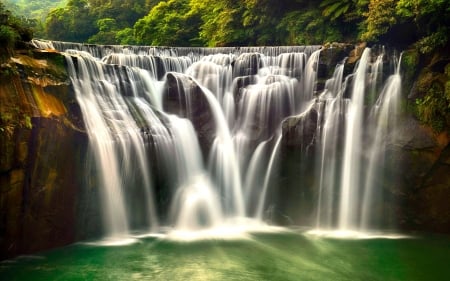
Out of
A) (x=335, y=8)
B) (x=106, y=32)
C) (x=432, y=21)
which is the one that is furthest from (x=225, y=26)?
(x=106, y=32)

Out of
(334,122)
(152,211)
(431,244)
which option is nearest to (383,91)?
(334,122)

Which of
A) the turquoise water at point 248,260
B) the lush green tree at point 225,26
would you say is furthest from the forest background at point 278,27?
the turquoise water at point 248,260

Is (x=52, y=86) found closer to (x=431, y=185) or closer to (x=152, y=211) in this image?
(x=152, y=211)

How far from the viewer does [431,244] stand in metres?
12.3

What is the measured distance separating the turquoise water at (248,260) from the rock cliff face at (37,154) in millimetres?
644

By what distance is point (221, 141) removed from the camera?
1578cm

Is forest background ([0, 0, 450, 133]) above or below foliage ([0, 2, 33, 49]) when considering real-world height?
above

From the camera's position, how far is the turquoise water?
9867mm

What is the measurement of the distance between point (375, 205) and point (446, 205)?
2.17 meters

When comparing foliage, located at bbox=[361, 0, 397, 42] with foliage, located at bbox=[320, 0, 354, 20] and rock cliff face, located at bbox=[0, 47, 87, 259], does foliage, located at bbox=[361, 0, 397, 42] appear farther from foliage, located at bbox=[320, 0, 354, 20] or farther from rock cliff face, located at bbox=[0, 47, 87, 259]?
rock cliff face, located at bbox=[0, 47, 87, 259]

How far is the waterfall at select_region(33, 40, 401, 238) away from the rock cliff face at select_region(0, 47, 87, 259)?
815mm

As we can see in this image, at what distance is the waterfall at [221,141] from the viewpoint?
13326 mm

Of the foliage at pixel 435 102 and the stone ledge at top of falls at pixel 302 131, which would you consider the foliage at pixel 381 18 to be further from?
the stone ledge at top of falls at pixel 302 131

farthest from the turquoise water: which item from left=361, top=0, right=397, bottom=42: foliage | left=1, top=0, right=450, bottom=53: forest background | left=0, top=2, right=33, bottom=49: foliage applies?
left=361, top=0, right=397, bottom=42: foliage
